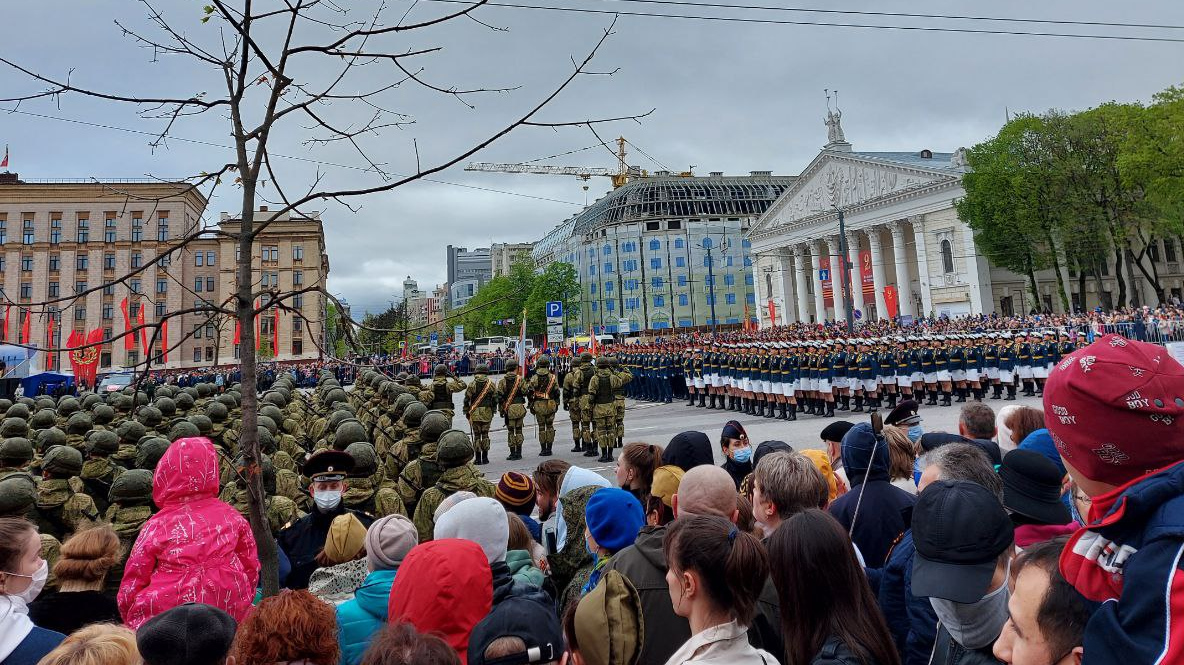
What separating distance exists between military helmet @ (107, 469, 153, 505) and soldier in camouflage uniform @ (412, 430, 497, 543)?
2.02 m

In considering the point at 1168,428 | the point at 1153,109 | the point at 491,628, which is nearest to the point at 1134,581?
the point at 1168,428

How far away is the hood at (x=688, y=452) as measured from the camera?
475 centimetres

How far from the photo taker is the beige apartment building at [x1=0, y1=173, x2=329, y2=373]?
11.4ft

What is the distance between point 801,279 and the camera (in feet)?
227

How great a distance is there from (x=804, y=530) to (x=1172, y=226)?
180 feet

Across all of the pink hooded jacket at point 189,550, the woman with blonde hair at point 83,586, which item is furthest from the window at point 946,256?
the woman with blonde hair at point 83,586

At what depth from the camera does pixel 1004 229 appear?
4700 cm

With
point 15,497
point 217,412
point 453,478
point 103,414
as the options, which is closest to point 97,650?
point 453,478

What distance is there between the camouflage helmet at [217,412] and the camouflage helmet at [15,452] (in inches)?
144

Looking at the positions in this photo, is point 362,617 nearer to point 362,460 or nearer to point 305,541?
point 305,541

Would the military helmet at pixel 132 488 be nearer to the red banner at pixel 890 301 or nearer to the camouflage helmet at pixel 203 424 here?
the camouflage helmet at pixel 203 424

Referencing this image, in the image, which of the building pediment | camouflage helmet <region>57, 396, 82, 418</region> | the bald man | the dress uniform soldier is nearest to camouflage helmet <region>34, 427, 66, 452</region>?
camouflage helmet <region>57, 396, 82, 418</region>

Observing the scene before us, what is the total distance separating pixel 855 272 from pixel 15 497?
69.2m

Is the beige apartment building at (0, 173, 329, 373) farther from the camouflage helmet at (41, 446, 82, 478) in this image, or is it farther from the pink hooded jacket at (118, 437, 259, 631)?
the camouflage helmet at (41, 446, 82, 478)
